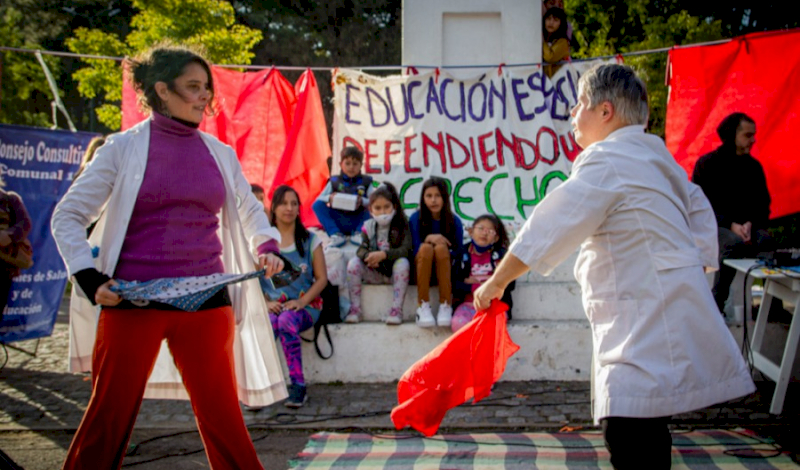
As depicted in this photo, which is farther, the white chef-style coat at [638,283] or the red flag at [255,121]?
the red flag at [255,121]

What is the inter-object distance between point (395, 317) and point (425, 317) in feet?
0.84

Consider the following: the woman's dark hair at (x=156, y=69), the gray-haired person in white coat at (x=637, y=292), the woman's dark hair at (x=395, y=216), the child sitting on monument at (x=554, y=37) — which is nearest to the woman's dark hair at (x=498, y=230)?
the woman's dark hair at (x=395, y=216)

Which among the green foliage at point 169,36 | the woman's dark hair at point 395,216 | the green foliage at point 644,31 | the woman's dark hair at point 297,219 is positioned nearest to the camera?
the woman's dark hair at point 297,219

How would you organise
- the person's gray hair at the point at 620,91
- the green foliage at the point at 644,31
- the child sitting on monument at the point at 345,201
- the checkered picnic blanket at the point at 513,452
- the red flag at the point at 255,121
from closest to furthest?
the person's gray hair at the point at 620,91 → the checkered picnic blanket at the point at 513,452 → the child sitting on monument at the point at 345,201 → the red flag at the point at 255,121 → the green foliage at the point at 644,31

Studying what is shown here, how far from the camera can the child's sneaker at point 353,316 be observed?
6.24m

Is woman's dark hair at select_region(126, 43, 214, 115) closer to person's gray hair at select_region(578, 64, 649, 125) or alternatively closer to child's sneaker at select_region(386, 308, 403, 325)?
person's gray hair at select_region(578, 64, 649, 125)

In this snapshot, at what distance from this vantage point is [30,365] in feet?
22.6

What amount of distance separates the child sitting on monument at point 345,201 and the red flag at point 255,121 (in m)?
1.03

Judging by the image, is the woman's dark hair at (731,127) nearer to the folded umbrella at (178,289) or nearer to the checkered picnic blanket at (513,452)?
the checkered picnic blanket at (513,452)

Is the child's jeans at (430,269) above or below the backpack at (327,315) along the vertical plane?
above

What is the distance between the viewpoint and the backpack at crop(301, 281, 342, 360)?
6062mm

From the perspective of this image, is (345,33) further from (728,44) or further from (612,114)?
(612,114)

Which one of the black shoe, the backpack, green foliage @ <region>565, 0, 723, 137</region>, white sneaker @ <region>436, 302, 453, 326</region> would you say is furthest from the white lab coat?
green foliage @ <region>565, 0, 723, 137</region>

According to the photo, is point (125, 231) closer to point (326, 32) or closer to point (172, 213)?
point (172, 213)
